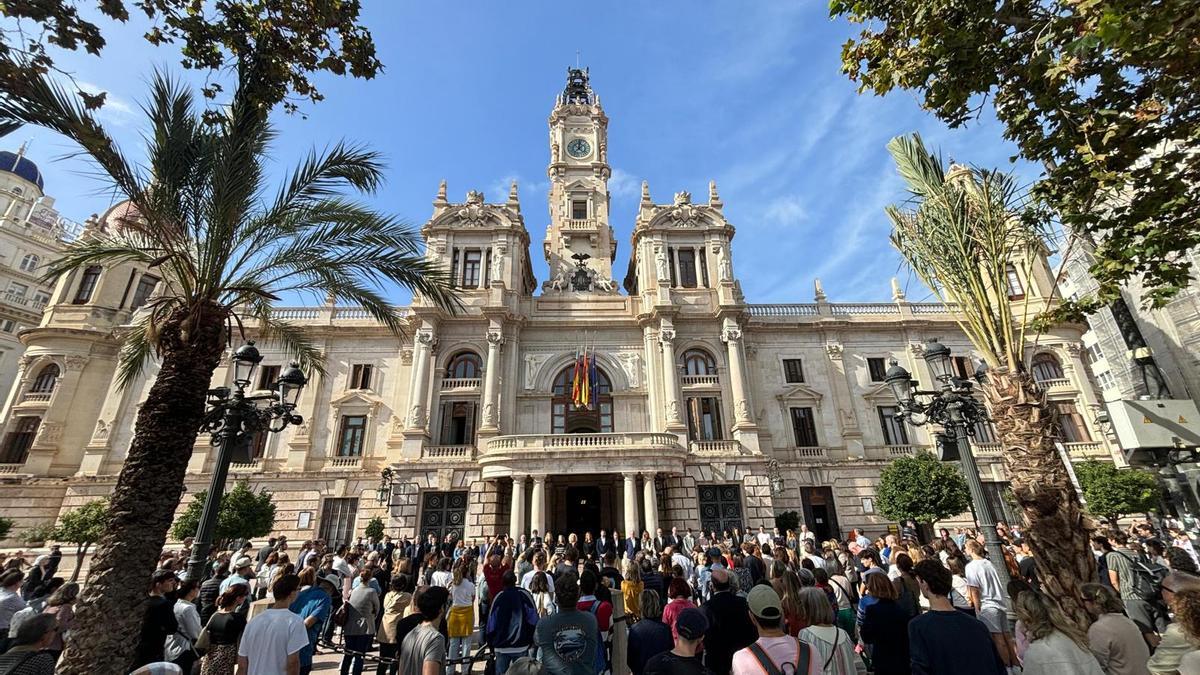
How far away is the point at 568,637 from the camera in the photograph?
4.04m

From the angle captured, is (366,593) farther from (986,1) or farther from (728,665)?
(986,1)

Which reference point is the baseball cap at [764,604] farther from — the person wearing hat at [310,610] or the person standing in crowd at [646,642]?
the person wearing hat at [310,610]

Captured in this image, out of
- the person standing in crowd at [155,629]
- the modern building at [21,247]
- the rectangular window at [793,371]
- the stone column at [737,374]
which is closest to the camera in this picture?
the person standing in crowd at [155,629]

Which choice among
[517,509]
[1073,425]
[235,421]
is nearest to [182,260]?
[235,421]

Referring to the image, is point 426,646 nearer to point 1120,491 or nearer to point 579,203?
point 1120,491

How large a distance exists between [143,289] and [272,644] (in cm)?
3331

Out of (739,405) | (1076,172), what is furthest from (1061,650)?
(739,405)

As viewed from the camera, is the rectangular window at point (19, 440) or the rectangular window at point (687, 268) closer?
the rectangular window at point (19, 440)

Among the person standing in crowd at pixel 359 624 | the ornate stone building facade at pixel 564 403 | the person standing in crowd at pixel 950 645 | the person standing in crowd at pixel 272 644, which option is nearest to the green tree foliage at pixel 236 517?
the ornate stone building facade at pixel 564 403

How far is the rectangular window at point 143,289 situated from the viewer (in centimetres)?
2755

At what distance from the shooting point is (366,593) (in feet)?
23.3

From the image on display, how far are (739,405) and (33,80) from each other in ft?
78.6

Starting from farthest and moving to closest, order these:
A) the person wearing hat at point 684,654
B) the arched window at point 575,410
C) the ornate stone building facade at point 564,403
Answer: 1. the arched window at point 575,410
2. the ornate stone building facade at point 564,403
3. the person wearing hat at point 684,654

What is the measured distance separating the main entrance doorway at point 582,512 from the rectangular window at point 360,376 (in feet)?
39.4
